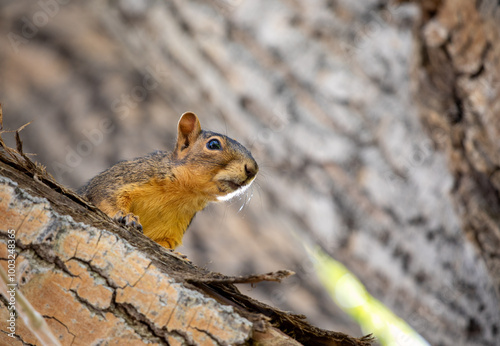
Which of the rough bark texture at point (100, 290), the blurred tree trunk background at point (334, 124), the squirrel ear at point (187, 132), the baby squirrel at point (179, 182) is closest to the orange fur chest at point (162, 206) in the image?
the baby squirrel at point (179, 182)

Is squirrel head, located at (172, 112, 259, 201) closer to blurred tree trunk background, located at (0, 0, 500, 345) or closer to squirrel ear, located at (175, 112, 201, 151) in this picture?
squirrel ear, located at (175, 112, 201, 151)

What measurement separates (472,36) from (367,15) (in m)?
0.38

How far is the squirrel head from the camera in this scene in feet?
5.11

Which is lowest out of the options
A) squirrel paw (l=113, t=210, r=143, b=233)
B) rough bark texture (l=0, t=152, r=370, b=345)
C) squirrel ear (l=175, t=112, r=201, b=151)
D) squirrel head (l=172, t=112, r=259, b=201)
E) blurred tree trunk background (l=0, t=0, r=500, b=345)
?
rough bark texture (l=0, t=152, r=370, b=345)

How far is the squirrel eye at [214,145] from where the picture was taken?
162 cm

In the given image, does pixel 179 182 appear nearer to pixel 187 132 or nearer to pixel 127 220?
pixel 187 132

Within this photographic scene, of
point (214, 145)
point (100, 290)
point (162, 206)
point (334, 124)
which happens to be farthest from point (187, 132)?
point (100, 290)

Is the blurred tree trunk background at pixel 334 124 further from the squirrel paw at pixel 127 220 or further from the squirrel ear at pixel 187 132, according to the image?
the squirrel paw at pixel 127 220

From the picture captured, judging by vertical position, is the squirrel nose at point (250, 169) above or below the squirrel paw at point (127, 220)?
above

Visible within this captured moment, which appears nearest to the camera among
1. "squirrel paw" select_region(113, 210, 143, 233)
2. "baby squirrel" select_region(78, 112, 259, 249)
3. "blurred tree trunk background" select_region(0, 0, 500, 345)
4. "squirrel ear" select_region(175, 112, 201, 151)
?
"squirrel paw" select_region(113, 210, 143, 233)

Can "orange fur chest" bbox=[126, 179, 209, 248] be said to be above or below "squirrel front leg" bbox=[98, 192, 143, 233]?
above

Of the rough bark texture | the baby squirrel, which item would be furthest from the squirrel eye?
the rough bark texture

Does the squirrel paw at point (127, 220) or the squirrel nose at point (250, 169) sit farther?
the squirrel nose at point (250, 169)

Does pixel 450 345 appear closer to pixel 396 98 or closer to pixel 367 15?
pixel 396 98
